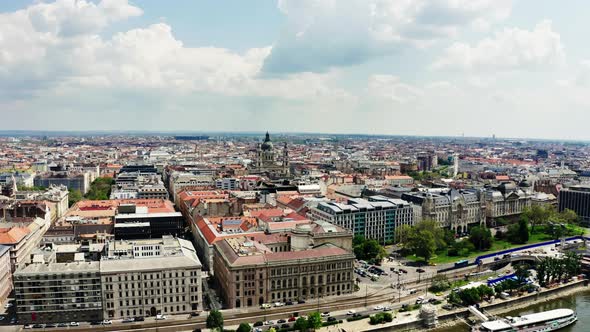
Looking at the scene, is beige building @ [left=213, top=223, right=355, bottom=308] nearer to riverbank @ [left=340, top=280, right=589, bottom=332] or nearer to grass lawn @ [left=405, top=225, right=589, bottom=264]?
riverbank @ [left=340, top=280, right=589, bottom=332]

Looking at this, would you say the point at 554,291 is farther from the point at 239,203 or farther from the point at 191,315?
the point at 239,203

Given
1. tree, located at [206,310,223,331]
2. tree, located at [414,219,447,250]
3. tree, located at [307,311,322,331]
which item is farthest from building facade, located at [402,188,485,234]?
tree, located at [206,310,223,331]

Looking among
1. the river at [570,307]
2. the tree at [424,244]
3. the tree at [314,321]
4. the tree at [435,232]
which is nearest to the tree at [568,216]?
the tree at [435,232]

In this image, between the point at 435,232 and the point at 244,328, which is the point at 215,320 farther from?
the point at 435,232

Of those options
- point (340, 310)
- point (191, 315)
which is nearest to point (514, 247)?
point (340, 310)

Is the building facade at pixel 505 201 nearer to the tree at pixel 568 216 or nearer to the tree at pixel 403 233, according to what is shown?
the tree at pixel 568 216
